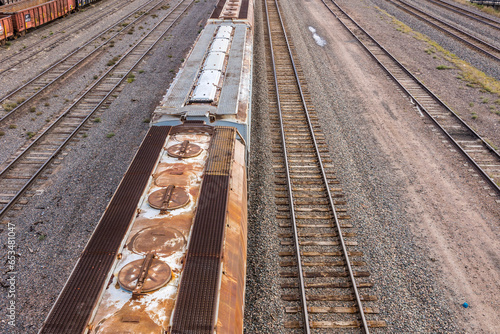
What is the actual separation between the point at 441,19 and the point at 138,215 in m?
37.9

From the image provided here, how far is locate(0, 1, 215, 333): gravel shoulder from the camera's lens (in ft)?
29.8

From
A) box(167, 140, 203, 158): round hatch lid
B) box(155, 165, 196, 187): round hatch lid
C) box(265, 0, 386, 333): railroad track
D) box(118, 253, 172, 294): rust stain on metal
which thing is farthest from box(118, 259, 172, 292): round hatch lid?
box(265, 0, 386, 333): railroad track

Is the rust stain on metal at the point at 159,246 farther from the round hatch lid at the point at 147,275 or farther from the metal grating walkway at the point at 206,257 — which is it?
the metal grating walkway at the point at 206,257

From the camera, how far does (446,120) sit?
56.9ft

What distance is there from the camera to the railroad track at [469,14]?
3269 cm

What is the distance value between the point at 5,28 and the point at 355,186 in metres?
28.3

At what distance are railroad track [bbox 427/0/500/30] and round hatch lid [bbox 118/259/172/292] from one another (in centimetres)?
3827

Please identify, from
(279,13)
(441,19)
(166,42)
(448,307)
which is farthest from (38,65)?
(441,19)

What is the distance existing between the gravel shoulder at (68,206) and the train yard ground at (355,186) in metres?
0.04

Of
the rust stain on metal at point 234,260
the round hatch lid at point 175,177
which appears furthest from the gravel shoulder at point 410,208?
the round hatch lid at point 175,177

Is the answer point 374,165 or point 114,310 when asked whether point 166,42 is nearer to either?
point 374,165

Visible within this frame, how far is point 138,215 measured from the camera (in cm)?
747

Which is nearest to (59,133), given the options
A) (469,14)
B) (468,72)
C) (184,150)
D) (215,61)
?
(215,61)

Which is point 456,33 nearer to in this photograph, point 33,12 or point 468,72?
point 468,72
